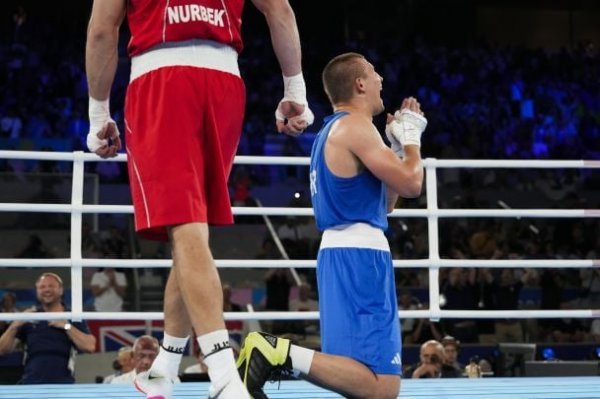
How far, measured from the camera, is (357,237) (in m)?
3.29

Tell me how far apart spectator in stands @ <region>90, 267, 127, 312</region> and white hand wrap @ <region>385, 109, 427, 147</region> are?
280 inches

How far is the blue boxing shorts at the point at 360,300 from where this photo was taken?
3.21 metres

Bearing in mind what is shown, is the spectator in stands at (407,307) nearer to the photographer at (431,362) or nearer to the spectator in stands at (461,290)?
the spectator in stands at (461,290)

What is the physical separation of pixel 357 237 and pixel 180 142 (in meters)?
0.87

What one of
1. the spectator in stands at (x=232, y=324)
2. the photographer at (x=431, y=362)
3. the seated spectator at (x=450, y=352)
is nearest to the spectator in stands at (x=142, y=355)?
the photographer at (x=431, y=362)

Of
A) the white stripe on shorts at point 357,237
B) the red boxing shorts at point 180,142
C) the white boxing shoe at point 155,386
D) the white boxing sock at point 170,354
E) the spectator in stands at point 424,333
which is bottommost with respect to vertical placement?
the spectator in stands at point 424,333

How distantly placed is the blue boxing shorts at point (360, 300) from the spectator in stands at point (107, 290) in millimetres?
7023

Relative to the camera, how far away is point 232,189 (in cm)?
1279

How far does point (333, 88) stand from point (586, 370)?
12.2 ft

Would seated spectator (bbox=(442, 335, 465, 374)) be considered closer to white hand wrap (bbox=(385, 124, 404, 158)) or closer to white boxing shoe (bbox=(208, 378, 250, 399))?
white hand wrap (bbox=(385, 124, 404, 158))

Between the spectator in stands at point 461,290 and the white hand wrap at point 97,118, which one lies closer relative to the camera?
the white hand wrap at point 97,118

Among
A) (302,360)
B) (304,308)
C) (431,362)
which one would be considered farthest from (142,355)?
(304,308)

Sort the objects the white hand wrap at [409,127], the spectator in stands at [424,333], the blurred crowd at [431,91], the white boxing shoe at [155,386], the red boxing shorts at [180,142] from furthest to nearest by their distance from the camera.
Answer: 1. the blurred crowd at [431,91]
2. the spectator in stands at [424,333]
3. the white hand wrap at [409,127]
4. the white boxing shoe at [155,386]
5. the red boxing shorts at [180,142]

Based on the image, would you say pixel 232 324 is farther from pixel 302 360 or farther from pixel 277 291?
pixel 302 360
